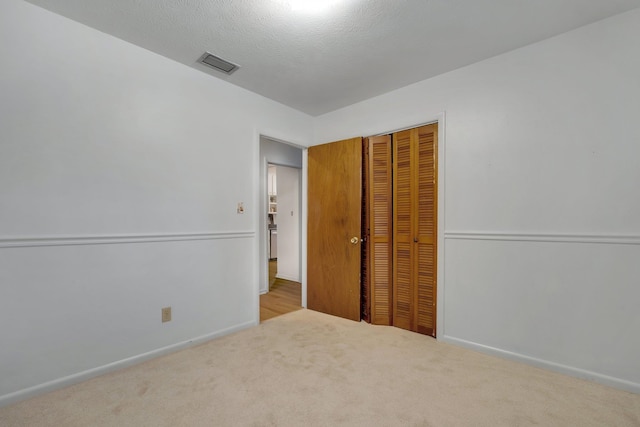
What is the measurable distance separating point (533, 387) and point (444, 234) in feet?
3.97

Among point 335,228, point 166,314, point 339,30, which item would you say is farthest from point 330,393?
point 339,30

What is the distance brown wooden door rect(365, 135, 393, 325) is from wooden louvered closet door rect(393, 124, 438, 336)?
0.21 feet

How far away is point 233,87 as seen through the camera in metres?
2.80

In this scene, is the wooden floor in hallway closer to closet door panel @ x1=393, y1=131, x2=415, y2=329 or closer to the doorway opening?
the doorway opening

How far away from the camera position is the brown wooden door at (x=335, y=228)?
10.1 ft

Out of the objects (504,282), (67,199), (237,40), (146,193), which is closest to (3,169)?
(67,199)

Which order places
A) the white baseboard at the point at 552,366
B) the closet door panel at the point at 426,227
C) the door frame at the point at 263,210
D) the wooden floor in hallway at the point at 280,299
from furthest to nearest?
the wooden floor in hallway at the point at 280,299, the door frame at the point at 263,210, the closet door panel at the point at 426,227, the white baseboard at the point at 552,366

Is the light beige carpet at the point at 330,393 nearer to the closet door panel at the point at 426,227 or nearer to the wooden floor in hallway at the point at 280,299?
the closet door panel at the point at 426,227

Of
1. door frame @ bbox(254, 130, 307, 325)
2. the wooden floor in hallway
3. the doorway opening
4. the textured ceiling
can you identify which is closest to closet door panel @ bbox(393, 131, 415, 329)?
the textured ceiling

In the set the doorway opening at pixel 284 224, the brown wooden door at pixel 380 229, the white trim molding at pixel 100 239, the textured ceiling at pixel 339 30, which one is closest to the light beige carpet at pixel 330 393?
the brown wooden door at pixel 380 229

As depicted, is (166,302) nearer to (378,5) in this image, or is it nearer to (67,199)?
(67,199)

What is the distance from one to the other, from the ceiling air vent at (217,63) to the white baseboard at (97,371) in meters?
2.38

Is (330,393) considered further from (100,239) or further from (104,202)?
(104,202)

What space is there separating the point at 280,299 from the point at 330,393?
222 cm
